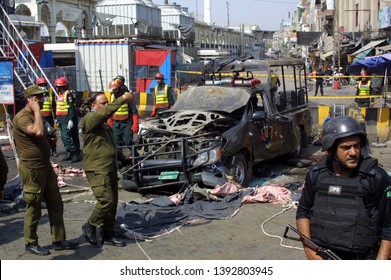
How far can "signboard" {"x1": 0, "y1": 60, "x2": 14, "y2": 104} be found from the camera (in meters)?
14.6

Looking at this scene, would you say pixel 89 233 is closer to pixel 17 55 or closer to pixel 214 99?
pixel 214 99

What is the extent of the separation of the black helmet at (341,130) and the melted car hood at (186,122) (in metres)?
4.91

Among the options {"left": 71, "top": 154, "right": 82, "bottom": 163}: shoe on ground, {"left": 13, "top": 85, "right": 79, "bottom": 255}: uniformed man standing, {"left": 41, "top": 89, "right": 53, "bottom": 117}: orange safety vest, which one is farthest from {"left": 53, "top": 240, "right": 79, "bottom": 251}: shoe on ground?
{"left": 41, "top": 89, "right": 53, "bottom": 117}: orange safety vest

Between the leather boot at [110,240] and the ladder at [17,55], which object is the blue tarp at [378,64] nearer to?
the ladder at [17,55]

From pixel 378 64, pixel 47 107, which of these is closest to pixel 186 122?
pixel 47 107

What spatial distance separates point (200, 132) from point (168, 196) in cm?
108

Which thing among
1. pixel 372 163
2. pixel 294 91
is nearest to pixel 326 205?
pixel 372 163

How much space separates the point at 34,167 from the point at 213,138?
3245mm

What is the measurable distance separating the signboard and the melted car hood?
743 cm

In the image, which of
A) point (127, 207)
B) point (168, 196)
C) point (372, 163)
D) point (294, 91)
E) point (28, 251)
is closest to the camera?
point (372, 163)

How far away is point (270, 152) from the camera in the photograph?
29.7 feet

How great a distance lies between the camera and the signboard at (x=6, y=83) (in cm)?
1459

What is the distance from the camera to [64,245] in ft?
18.1

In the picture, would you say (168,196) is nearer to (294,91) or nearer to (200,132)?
(200,132)
